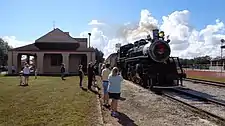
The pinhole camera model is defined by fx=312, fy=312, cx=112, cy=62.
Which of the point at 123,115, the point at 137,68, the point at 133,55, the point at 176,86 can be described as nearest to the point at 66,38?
the point at 133,55

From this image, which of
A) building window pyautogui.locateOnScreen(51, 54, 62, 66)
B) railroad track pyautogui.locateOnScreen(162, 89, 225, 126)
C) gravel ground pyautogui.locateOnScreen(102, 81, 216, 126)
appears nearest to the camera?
gravel ground pyautogui.locateOnScreen(102, 81, 216, 126)

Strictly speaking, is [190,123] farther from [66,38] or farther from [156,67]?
[66,38]

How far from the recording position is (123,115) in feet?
34.2

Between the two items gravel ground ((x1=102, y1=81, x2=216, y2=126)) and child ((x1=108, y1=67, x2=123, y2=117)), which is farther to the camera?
child ((x1=108, y1=67, x2=123, y2=117))

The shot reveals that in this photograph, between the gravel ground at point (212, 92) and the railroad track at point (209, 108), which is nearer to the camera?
the railroad track at point (209, 108)

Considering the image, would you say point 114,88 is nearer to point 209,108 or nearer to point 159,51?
point 209,108

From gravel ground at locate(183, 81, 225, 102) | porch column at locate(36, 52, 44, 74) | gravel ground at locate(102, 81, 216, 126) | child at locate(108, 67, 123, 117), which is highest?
porch column at locate(36, 52, 44, 74)

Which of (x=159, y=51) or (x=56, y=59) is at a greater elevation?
(x=56, y=59)

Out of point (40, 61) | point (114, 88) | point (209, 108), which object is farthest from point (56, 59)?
point (114, 88)

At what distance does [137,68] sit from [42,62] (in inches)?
952

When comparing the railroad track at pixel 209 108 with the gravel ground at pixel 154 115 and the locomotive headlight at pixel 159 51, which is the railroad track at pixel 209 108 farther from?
the locomotive headlight at pixel 159 51

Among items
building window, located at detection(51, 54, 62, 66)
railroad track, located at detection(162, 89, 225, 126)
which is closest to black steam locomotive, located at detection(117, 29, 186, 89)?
railroad track, located at detection(162, 89, 225, 126)

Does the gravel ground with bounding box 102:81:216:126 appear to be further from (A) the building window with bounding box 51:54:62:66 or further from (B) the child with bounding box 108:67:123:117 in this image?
(A) the building window with bounding box 51:54:62:66

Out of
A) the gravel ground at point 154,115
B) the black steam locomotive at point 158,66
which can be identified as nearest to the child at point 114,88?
the gravel ground at point 154,115
